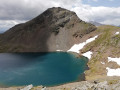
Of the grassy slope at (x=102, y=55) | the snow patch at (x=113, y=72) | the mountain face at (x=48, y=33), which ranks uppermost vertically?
the mountain face at (x=48, y=33)

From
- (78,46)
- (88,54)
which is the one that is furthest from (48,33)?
(88,54)

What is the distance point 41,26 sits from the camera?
594 ft

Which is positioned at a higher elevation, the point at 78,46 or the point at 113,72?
the point at 78,46

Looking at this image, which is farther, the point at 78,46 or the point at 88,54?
the point at 78,46

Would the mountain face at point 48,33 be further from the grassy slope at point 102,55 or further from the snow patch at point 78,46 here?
the grassy slope at point 102,55

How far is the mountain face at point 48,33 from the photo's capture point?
16262cm

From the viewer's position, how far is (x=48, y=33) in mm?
174625

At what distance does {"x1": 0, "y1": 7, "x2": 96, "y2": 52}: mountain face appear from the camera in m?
163

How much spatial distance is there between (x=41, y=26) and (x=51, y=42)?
27.5 meters

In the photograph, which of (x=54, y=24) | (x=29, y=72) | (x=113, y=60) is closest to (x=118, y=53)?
(x=113, y=60)

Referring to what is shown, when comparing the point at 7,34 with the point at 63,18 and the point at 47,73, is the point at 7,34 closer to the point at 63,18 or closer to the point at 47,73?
the point at 63,18

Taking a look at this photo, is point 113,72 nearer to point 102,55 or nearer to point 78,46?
point 102,55

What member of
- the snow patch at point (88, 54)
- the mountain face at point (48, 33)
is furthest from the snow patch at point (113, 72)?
the mountain face at point (48, 33)

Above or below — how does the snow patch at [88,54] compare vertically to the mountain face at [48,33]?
below
